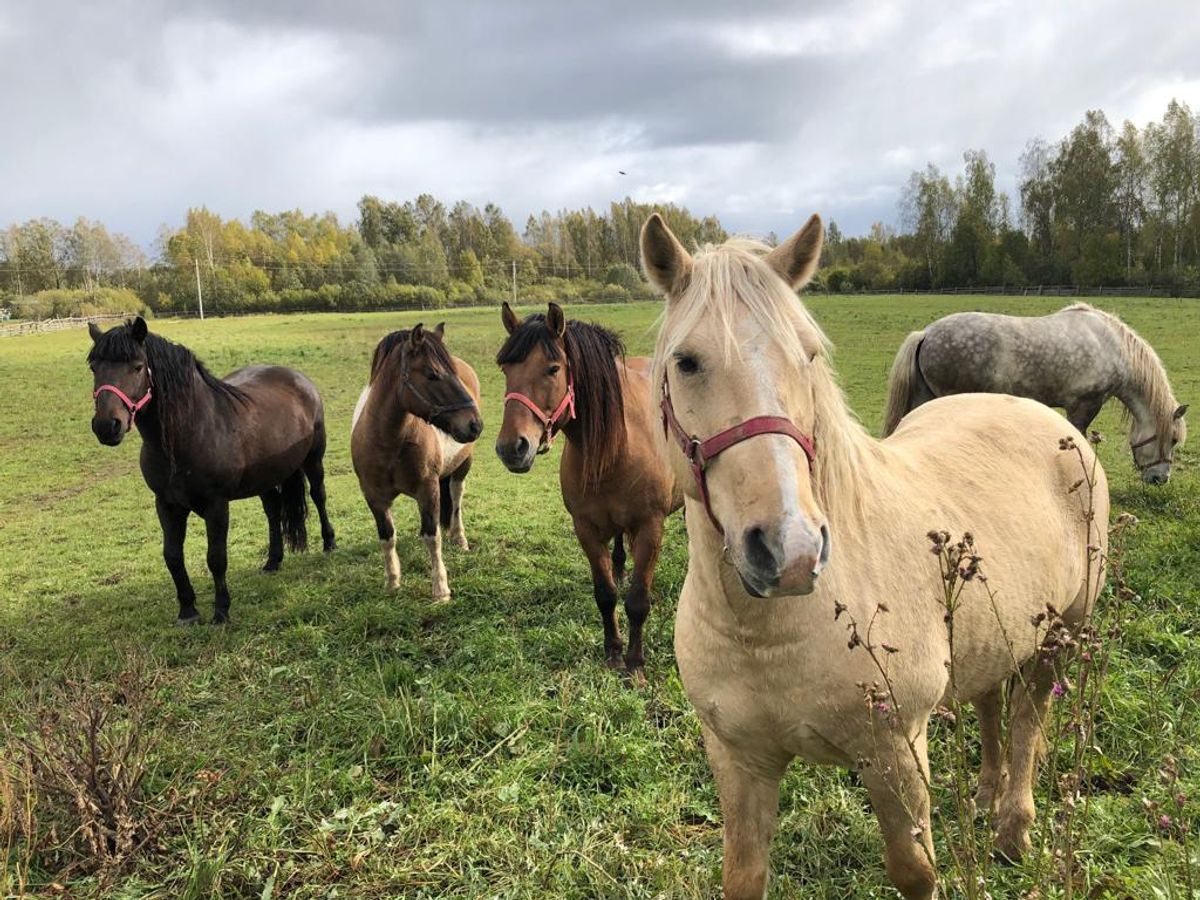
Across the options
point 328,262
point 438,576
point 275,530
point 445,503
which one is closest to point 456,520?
point 445,503

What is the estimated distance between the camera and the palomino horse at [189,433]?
16.1 feet

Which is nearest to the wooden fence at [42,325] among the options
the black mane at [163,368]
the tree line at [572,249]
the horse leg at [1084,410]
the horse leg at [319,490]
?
the tree line at [572,249]

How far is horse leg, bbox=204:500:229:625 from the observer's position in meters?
5.38

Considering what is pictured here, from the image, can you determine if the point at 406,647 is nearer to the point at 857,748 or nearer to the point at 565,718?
the point at 565,718

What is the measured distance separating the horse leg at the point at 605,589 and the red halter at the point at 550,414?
2.02ft

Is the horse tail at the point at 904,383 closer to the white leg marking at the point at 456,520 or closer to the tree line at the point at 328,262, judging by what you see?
the white leg marking at the point at 456,520

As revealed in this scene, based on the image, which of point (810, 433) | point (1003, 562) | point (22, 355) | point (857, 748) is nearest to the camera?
point (810, 433)

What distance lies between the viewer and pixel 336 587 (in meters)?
6.03

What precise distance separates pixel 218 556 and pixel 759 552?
5.33 meters

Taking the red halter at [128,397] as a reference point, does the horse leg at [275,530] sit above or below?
below

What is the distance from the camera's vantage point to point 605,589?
4336mm

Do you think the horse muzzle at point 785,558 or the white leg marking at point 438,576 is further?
the white leg marking at point 438,576

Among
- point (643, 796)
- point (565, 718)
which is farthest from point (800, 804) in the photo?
point (565, 718)

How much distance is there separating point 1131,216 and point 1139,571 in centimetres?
5327
